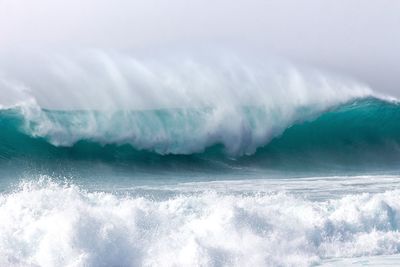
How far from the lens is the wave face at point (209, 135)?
19.6m

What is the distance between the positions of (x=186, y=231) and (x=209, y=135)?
11.1 m

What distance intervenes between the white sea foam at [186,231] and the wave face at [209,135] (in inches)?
344

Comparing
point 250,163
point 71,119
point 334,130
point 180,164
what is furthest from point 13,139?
point 334,130

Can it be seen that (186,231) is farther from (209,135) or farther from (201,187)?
(209,135)

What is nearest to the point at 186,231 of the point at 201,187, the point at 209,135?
the point at 201,187

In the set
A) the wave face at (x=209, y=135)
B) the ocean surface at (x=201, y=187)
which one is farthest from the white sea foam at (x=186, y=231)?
the wave face at (x=209, y=135)

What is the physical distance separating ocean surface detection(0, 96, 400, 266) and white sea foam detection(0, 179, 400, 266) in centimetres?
2

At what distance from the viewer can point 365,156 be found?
21.4m

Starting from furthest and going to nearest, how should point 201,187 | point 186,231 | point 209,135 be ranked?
point 209,135 → point 201,187 → point 186,231

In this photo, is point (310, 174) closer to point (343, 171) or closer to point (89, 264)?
point (343, 171)

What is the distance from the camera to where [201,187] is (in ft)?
53.7


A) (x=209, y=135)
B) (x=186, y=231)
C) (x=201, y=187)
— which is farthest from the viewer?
(x=209, y=135)

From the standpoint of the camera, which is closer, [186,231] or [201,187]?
[186,231]

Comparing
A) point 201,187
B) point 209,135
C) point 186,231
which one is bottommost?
point 186,231
